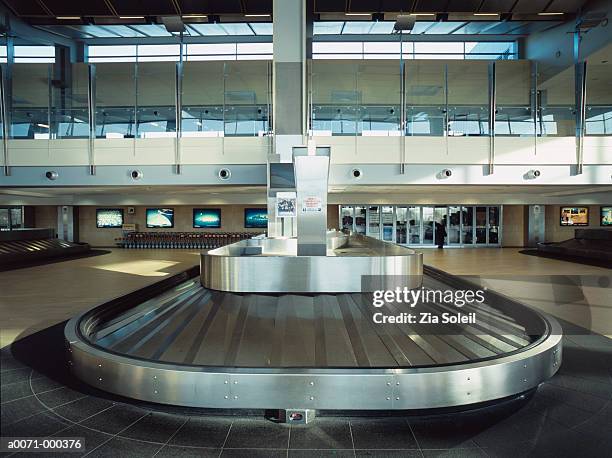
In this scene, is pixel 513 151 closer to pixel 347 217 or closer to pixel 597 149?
pixel 597 149

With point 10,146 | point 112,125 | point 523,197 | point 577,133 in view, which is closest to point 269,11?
point 112,125

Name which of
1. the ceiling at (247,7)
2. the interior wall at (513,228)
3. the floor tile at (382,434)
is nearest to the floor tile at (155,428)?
the floor tile at (382,434)

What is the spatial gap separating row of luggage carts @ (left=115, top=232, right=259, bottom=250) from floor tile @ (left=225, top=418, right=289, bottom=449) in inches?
811

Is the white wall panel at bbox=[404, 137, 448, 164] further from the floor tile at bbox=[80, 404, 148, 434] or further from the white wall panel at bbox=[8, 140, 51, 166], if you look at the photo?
the white wall panel at bbox=[8, 140, 51, 166]

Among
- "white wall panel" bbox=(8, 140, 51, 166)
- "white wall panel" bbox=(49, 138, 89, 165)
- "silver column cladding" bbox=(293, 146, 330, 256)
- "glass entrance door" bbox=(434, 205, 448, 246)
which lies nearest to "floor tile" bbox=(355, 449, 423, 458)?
"silver column cladding" bbox=(293, 146, 330, 256)

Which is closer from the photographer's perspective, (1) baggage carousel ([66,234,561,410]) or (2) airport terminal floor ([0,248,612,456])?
(2) airport terminal floor ([0,248,612,456])

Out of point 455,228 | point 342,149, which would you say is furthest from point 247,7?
point 455,228

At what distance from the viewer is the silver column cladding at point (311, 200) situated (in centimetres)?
704

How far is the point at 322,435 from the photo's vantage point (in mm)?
3240

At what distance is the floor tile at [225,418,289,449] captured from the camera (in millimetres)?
3092

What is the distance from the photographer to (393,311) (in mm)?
6027

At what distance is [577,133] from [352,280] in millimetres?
11053

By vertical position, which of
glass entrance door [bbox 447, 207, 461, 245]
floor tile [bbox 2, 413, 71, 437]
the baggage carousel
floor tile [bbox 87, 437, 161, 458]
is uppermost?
glass entrance door [bbox 447, 207, 461, 245]

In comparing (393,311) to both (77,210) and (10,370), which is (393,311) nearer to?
(10,370)
